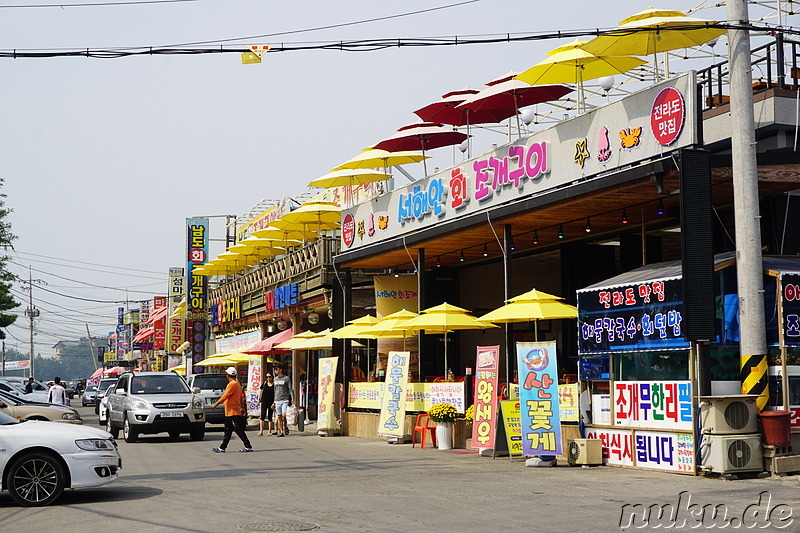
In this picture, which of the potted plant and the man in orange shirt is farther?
the potted plant

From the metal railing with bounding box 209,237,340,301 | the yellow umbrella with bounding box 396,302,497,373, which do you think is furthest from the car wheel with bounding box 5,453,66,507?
the metal railing with bounding box 209,237,340,301

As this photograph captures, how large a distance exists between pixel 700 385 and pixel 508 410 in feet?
13.1

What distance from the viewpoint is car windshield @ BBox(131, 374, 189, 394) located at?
25469 millimetres

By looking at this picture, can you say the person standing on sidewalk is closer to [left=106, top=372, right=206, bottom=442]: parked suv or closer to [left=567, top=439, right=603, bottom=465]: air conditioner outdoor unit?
[left=106, top=372, right=206, bottom=442]: parked suv

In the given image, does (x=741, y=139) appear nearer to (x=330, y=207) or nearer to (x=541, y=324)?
(x=541, y=324)

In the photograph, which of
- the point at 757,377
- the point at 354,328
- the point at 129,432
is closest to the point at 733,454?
the point at 757,377

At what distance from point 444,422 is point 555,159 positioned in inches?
235

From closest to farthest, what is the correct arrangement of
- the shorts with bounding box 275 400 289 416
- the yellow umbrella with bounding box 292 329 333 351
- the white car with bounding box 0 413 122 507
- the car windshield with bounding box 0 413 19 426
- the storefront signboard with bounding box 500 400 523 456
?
the white car with bounding box 0 413 122 507
the car windshield with bounding box 0 413 19 426
the storefront signboard with bounding box 500 400 523 456
the shorts with bounding box 275 400 289 416
the yellow umbrella with bounding box 292 329 333 351

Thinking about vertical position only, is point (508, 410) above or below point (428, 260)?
below

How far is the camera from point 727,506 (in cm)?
1111

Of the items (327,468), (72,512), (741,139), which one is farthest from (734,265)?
(72,512)

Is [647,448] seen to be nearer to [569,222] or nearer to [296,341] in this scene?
[569,222]

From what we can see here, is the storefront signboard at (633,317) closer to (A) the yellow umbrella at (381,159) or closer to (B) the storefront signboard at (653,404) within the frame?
(B) the storefront signboard at (653,404)

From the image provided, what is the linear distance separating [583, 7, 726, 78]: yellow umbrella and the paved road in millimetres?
7169
